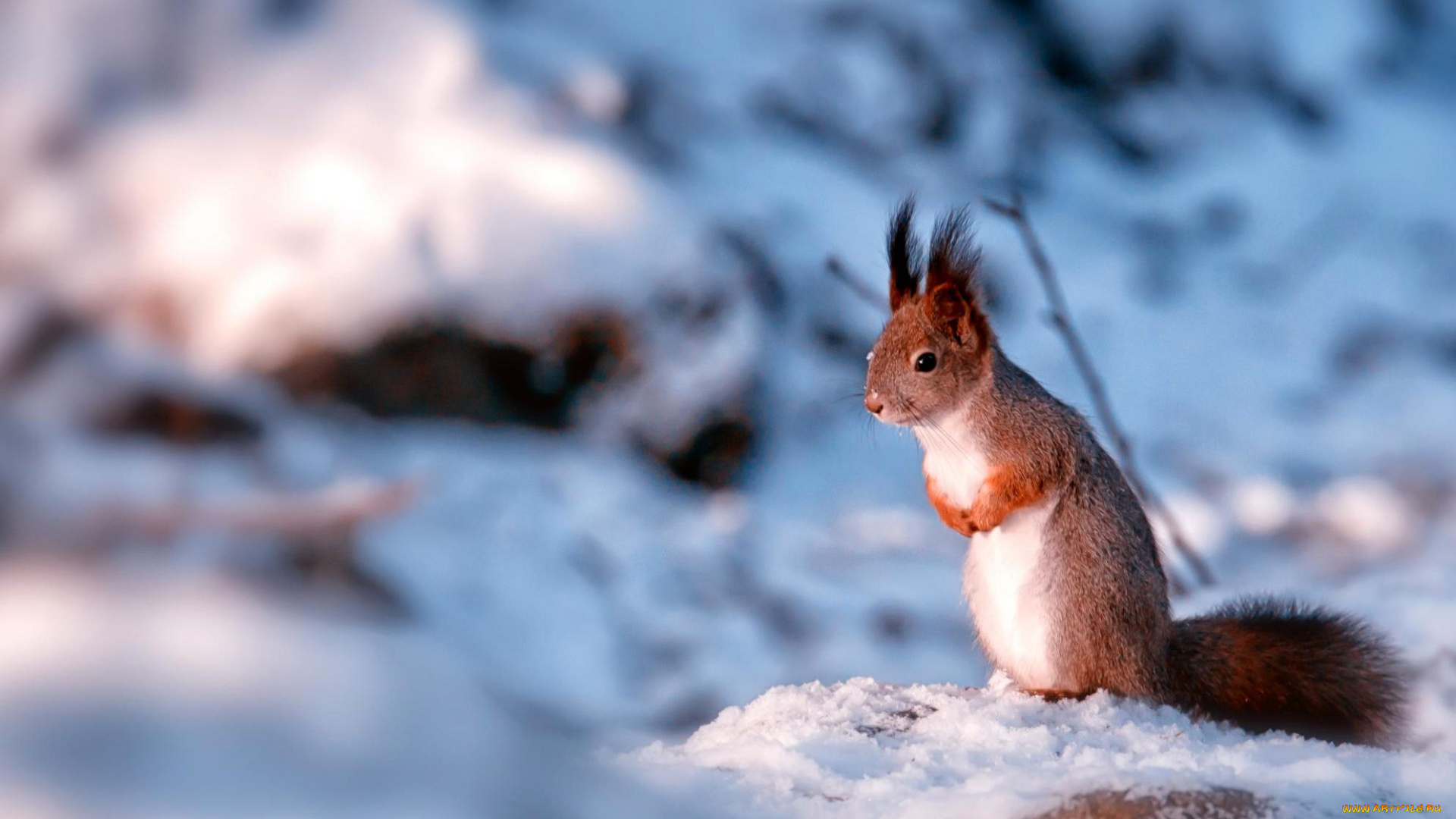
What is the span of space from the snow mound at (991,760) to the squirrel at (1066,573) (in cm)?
5

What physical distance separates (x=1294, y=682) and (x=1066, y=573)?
219 mm

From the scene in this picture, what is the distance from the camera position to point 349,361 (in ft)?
→ 4.30

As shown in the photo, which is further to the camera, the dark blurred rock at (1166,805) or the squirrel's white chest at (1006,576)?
the squirrel's white chest at (1006,576)

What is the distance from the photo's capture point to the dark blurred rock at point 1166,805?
24.6 inches

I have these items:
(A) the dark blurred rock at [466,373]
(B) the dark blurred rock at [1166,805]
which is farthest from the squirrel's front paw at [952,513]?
(A) the dark blurred rock at [466,373]

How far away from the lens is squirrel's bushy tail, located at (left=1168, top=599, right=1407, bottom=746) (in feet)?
3.23

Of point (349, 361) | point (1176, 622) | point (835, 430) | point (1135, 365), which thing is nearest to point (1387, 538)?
point (1135, 365)

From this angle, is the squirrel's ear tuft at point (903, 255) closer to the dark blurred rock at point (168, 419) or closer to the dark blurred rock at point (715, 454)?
the dark blurred rock at point (168, 419)

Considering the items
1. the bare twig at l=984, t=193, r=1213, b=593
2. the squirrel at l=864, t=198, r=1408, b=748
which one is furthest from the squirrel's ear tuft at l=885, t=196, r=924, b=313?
the bare twig at l=984, t=193, r=1213, b=593

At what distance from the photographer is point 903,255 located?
113cm

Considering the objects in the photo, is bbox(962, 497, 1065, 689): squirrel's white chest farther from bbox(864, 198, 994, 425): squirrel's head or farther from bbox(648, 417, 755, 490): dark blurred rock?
bbox(648, 417, 755, 490): dark blurred rock

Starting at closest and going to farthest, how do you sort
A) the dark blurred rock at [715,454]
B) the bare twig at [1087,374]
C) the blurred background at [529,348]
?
the blurred background at [529,348], the bare twig at [1087,374], the dark blurred rock at [715,454]

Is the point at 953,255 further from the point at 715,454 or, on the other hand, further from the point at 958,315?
the point at 715,454

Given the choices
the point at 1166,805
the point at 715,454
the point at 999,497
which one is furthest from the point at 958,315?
the point at 715,454
